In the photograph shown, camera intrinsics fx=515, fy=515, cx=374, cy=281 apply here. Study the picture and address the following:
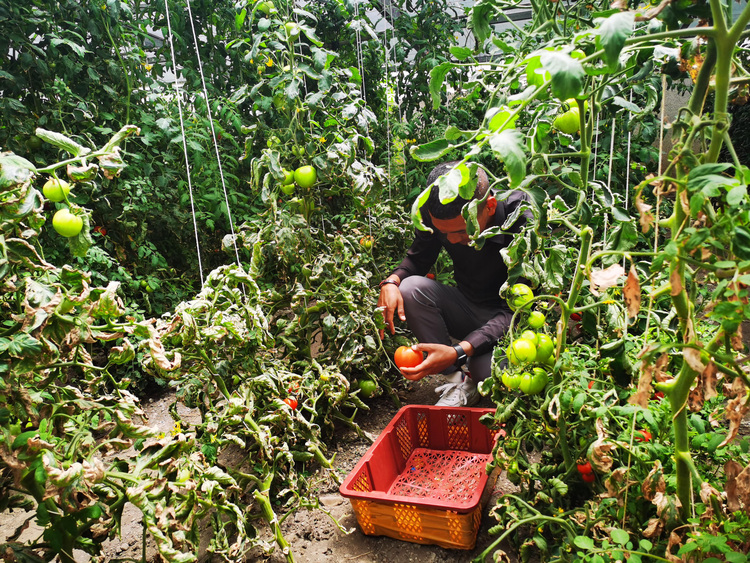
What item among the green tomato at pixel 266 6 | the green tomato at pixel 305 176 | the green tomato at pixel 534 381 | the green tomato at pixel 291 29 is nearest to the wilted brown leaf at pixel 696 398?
the green tomato at pixel 534 381

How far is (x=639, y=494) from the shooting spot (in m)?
1.02

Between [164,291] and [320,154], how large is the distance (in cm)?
125

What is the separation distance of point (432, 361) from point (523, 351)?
29.5 inches

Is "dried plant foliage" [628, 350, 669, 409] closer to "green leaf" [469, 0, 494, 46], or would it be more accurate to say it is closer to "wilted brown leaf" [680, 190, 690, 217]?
"wilted brown leaf" [680, 190, 690, 217]

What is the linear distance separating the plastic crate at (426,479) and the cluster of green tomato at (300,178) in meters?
0.88

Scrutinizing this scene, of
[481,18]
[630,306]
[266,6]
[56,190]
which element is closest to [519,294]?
[630,306]

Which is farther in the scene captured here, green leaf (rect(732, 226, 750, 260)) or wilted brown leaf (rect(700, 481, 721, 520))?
wilted brown leaf (rect(700, 481, 721, 520))

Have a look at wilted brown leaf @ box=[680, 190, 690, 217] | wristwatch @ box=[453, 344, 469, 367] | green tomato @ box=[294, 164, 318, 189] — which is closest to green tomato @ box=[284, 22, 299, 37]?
green tomato @ box=[294, 164, 318, 189]

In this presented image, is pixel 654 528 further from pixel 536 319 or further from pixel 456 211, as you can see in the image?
pixel 456 211

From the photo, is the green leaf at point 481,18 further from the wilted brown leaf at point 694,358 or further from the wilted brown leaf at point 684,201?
the wilted brown leaf at point 694,358

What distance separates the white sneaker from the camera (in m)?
2.04

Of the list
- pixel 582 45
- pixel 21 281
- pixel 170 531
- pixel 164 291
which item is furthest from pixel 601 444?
pixel 164 291

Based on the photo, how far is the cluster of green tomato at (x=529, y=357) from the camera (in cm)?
110

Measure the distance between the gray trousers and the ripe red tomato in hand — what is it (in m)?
0.30
